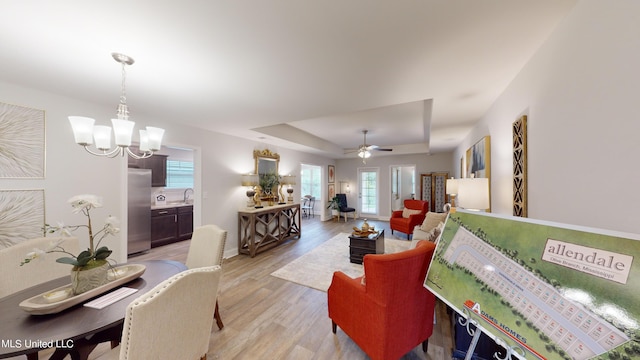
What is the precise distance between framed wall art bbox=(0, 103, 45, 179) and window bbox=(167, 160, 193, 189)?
11.6 feet

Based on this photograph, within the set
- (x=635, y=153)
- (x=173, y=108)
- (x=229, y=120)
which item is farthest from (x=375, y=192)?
(x=635, y=153)

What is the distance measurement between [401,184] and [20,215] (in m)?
8.32

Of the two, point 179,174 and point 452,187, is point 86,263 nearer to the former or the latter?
point 452,187

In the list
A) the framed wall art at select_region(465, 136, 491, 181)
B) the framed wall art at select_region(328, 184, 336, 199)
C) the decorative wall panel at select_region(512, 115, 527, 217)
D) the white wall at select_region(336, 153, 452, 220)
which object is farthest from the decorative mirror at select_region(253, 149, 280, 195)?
the decorative wall panel at select_region(512, 115, 527, 217)

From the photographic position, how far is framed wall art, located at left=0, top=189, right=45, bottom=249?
6.62 ft

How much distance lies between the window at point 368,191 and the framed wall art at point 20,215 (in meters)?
7.44

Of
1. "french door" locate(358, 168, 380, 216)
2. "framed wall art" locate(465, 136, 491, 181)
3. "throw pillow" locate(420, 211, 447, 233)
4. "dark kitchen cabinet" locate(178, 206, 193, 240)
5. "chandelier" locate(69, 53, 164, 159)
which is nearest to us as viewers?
"chandelier" locate(69, 53, 164, 159)

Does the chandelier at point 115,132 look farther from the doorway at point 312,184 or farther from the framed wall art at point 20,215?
the doorway at point 312,184

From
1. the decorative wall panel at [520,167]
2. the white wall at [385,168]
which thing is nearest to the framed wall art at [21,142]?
the decorative wall panel at [520,167]

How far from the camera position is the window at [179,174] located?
18.5 ft

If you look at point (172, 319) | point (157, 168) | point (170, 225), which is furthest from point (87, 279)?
point (157, 168)

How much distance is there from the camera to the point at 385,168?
25.2 feet

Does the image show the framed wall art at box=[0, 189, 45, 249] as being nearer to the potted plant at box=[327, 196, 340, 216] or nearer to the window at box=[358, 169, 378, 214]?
the potted plant at box=[327, 196, 340, 216]

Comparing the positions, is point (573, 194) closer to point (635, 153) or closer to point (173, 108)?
point (635, 153)
